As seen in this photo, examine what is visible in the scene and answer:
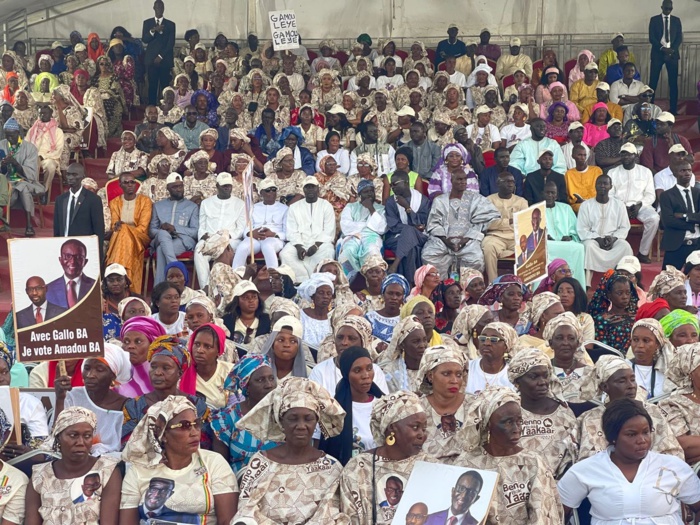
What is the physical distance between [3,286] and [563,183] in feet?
19.3

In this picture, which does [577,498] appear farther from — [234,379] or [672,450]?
[234,379]

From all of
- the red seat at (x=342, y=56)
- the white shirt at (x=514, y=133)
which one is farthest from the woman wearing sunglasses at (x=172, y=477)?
the red seat at (x=342, y=56)

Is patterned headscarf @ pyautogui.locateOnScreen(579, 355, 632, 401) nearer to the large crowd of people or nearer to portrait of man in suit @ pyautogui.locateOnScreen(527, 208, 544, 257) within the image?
the large crowd of people

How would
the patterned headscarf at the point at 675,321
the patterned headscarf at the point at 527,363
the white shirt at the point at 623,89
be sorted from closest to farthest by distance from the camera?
the patterned headscarf at the point at 527,363 → the patterned headscarf at the point at 675,321 → the white shirt at the point at 623,89

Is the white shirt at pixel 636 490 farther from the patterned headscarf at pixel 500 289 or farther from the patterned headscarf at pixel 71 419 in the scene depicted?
the patterned headscarf at pixel 500 289

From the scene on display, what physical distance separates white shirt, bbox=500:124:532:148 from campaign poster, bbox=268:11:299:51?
3.06 metres

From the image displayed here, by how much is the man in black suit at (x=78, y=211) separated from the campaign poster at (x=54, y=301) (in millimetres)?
4992

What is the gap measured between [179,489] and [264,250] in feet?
22.5

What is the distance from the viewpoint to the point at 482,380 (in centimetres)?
723

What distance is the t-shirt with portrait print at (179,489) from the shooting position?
5789mm


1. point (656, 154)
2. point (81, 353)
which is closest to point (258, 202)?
point (656, 154)

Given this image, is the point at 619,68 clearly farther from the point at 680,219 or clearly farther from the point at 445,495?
the point at 445,495

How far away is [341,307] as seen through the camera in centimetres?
868

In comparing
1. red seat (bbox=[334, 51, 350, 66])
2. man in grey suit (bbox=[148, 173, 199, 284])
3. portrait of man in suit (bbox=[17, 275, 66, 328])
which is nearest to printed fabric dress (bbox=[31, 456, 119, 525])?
portrait of man in suit (bbox=[17, 275, 66, 328])
